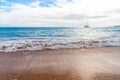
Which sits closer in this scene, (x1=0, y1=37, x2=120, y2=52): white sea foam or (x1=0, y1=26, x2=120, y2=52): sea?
(x1=0, y1=37, x2=120, y2=52): white sea foam

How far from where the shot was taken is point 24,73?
6027 mm

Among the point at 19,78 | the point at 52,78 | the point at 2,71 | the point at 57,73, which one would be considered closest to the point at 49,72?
the point at 57,73

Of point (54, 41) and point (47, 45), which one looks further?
point (54, 41)

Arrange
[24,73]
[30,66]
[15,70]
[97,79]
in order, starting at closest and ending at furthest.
Result: [97,79] → [24,73] → [15,70] → [30,66]

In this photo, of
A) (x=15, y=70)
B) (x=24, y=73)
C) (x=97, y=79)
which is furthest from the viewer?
(x=15, y=70)

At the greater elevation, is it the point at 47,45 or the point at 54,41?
the point at 47,45

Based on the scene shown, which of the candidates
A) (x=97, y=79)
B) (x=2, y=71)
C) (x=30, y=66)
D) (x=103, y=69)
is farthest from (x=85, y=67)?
(x=2, y=71)

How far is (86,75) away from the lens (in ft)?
18.6

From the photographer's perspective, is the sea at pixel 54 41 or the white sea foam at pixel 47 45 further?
the sea at pixel 54 41

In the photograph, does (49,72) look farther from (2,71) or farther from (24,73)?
(2,71)

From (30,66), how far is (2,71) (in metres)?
1.10

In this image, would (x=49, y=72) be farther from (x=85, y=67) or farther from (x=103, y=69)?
(x=103, y=69)

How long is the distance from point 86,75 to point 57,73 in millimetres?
949

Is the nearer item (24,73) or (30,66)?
(24,73)
